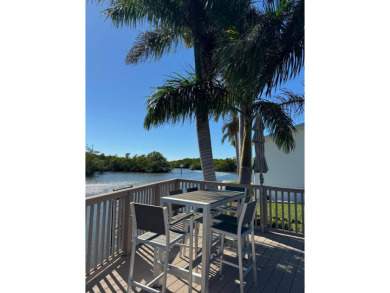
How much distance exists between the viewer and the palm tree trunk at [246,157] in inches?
220

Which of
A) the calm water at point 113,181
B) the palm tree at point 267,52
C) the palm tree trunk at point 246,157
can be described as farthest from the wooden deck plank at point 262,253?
the palm tree at point 267,52

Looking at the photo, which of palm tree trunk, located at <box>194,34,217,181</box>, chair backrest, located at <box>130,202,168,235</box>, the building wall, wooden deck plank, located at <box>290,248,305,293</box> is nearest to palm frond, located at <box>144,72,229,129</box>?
palm tree trunk, located at <box>194,34,217,181</box>

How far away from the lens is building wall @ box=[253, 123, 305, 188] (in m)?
10.8

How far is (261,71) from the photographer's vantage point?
4094mm

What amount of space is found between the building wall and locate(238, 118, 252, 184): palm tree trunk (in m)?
5.85

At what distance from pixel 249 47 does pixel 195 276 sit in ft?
11.6

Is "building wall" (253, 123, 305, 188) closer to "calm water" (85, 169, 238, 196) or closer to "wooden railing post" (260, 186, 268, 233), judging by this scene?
"calm water" (85, 169, 238, 196)

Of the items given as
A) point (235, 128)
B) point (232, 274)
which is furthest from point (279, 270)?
point (235, 128)

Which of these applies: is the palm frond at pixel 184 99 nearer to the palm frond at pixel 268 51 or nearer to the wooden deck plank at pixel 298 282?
the palm frond at pixel 268 51

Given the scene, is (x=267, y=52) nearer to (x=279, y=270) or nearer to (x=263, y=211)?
(x=263, y=211)

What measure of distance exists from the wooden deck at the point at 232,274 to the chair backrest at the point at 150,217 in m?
0.89
